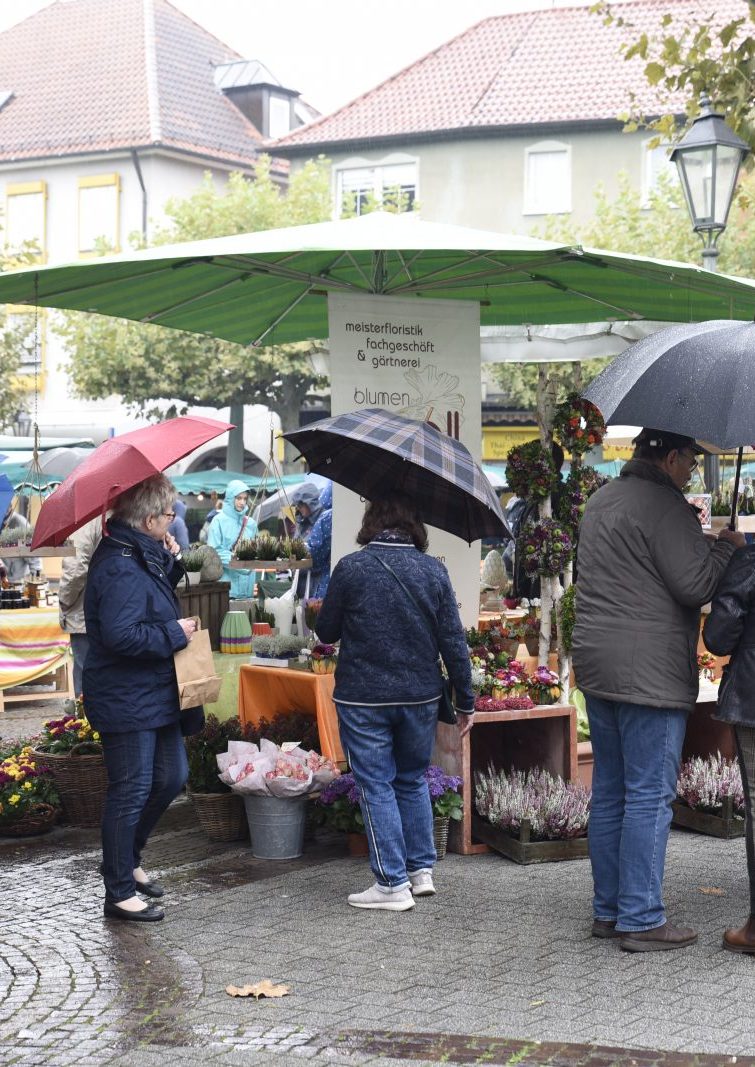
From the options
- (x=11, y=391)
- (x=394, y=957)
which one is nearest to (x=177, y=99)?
(x=11, y=391)

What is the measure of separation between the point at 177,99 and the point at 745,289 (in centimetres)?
3678

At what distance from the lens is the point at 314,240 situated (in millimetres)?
6754

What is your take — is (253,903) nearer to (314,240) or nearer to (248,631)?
(314,240)

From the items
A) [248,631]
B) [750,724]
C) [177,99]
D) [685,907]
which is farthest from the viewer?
[177,99]

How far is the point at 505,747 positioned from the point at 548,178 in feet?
98.8

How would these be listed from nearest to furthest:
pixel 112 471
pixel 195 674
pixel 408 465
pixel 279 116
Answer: pixel 112 471 < pixel 195 674 < pixel 408 465 < pixel 279 116

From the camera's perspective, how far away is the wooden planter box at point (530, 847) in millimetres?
6824

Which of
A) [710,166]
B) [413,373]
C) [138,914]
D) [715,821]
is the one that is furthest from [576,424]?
[710,166]

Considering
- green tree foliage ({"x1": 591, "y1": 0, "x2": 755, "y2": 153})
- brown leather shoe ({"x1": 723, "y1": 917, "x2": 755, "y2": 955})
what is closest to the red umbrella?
brown leather shoe ({"x1": 723, "y1": 917, "x2": 755, "y2": 955})

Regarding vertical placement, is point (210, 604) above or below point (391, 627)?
below

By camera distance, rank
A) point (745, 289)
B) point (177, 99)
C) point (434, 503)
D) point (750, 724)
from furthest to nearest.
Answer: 1. point (177, 99)
2. point (745, 289)
3. point (434, 503)
4. point (750, 724)

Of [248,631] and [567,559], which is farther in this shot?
[248,631]

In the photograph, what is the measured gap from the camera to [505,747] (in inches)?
Result: 305

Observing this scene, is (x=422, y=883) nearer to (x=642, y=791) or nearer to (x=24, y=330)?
(x=642, y=791)
